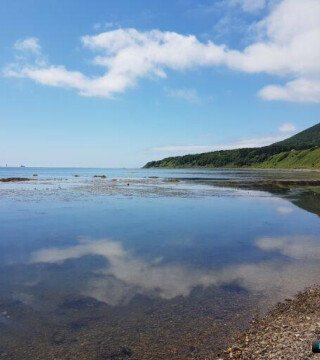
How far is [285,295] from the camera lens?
57.3 ft

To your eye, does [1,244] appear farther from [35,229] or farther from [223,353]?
[223,353]

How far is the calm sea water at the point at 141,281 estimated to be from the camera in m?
13.3

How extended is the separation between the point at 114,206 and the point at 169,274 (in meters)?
33.0

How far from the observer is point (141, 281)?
63.9 ft

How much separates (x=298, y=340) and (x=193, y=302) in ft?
18.0

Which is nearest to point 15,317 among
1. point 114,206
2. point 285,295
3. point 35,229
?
point 285,295

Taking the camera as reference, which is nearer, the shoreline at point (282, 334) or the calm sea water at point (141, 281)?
the shoreline at point (282, 334)

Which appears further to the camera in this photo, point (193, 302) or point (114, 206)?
point (114, 206)

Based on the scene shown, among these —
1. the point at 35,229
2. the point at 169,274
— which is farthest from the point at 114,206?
the point at 169,274

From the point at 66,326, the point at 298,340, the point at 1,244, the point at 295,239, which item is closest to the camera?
the point at 298,340

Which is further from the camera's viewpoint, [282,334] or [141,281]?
[141,281]

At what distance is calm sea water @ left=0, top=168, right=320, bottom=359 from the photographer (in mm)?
13258

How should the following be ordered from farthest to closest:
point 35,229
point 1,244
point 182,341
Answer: point 35,229 → point 1,244 → point 182,341

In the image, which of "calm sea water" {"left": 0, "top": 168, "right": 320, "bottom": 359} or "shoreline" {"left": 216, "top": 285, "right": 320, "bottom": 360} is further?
"calm sea water" {"left": 0, "top": 168, "right": 320, "bottom": 359}
